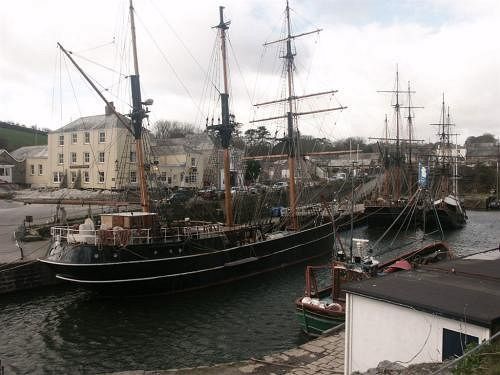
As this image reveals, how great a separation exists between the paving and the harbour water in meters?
2.80

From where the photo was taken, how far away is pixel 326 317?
14.7 m

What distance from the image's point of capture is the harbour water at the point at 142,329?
14328 millimetres

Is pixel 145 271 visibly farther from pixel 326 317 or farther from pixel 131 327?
pixel 326 317

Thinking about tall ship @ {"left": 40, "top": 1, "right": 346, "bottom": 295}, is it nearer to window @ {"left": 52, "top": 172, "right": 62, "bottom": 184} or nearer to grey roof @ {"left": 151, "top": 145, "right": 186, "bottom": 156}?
grey roof @ {"left": 151, "top": 145, "right": 186, "bottom": 156}

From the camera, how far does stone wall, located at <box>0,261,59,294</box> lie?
2025cm

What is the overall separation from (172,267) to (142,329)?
4540mm

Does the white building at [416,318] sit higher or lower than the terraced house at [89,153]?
lower

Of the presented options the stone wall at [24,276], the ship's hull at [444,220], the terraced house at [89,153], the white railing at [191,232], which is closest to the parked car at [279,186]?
the ship's hull at [444,220]

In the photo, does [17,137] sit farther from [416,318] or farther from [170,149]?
[416,318]

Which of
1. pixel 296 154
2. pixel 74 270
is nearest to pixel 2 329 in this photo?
pixel 74 270

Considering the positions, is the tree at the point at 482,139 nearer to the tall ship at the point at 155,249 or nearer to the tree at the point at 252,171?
the tree at the point at 252,171

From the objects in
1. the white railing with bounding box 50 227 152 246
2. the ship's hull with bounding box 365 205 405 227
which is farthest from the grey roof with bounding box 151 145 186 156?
the white railing with bounding box 50 227 152 246

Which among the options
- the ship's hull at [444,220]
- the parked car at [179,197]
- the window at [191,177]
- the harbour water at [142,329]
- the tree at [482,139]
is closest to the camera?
the harbour water at [142,329]

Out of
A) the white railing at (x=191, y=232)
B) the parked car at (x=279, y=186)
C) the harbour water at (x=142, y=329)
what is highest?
the parked car at (x=279, y=186)
